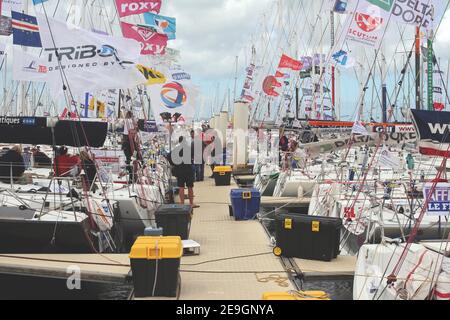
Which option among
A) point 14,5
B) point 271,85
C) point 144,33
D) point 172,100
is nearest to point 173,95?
point 172,100

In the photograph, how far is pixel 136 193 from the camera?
12617 mm

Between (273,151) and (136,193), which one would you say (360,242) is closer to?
(136,193)

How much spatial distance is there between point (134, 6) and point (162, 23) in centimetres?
444

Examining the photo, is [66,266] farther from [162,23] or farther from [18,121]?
[162,23]

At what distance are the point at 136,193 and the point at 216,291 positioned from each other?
215 inches

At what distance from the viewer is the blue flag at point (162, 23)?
16.0 m

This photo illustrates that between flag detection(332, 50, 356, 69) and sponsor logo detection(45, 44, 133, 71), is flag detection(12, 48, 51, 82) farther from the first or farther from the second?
flag detection(332, 50, 356, 69)

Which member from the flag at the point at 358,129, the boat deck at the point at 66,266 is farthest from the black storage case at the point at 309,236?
the boat deck at the point at 66,266

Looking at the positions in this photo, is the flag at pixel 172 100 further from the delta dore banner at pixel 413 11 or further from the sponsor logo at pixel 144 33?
the delta dore banner at pixel 413 11

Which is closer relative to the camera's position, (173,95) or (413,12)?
(413,12)

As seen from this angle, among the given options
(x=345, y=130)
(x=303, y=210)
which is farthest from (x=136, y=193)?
(x=345, y=130)

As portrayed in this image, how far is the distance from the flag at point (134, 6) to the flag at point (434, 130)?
786 centimetres

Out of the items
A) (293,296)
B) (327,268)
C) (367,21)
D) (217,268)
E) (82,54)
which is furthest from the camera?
(367,21)

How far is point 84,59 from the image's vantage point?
9148 mm
